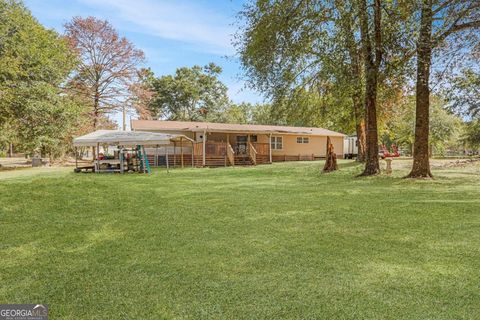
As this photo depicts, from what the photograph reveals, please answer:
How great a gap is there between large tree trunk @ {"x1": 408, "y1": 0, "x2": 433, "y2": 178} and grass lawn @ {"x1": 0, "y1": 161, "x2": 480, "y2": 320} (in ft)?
14.1

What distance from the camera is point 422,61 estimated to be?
986 cm

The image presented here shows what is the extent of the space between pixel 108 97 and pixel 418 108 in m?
26.5

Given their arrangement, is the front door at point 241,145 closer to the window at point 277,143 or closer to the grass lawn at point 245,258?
the window at point 277,143

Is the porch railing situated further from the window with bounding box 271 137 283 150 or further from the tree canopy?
the tree canopy

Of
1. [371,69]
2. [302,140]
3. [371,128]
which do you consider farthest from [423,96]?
[302,140]

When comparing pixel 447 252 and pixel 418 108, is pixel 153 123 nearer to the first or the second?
pixel 418 108

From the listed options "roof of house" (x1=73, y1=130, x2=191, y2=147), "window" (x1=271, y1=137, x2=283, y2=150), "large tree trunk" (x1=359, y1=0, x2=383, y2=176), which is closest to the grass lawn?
"large tree trunk" (x1=359, y1=0, x2=383, y2=176)

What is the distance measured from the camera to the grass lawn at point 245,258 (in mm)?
2551

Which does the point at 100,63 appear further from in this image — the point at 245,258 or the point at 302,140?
the point at 245,258

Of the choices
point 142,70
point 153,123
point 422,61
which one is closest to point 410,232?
point 422,61

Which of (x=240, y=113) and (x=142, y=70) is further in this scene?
(x=240, y=113)

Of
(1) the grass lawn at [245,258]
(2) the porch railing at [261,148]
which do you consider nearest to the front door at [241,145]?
(2) the porch railing at [261,148]

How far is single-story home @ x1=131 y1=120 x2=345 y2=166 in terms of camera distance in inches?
864

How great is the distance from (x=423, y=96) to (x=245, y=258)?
964 centimetres
